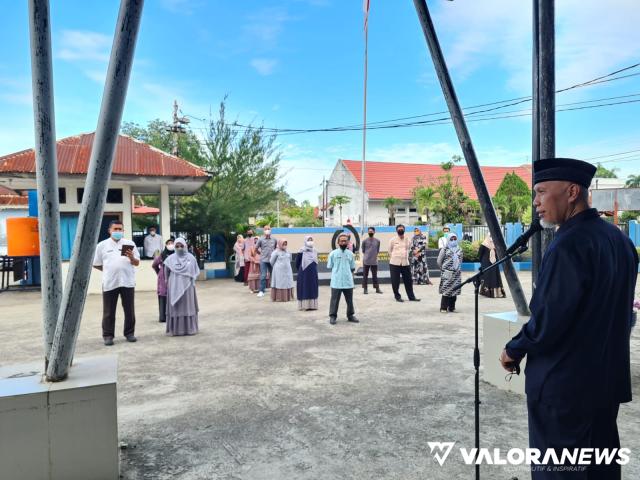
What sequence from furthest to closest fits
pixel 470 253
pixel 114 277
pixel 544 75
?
pixel 470 253
pixel 114 277
pixel 544 75

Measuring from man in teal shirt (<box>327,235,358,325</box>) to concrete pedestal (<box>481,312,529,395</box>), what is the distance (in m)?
3.48

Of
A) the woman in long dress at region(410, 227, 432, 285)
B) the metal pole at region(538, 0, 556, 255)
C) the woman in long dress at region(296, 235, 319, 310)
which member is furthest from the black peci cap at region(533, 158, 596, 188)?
the woman in long dress at region(410, 227, 432, 285)

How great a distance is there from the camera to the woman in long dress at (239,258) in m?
14.0

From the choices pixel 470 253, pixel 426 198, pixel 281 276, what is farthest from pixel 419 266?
pixel 426 198

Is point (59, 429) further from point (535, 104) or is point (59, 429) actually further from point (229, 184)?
point (229, 184)

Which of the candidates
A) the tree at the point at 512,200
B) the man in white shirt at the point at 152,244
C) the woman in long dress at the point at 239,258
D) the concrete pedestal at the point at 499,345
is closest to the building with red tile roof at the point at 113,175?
the man in white shirt at the point at 152,244

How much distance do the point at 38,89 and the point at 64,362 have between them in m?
1.72

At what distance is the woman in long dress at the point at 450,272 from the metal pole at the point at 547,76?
490 centimetres

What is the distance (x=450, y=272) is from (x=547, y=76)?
5.19 meters

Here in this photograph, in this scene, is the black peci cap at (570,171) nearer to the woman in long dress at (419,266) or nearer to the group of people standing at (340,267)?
the group of people standing at (340,267)

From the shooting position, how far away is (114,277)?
6.63 meters

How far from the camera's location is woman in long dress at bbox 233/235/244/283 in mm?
14047

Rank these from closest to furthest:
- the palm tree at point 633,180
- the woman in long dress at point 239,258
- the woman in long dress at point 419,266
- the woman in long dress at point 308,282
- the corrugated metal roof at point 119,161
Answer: the woman in long dress at point 308,282 < the corrugated metal roof at point 119,161 < the woman in long dress at point 419,266 < the woman in long dress at point 239,258 < the palm tree at point 633,180

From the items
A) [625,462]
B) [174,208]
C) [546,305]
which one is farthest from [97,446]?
[174,208]
